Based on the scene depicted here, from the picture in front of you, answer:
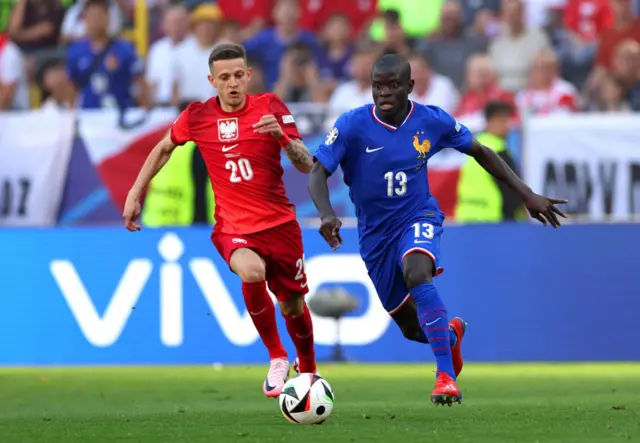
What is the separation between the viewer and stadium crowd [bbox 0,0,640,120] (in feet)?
56.6

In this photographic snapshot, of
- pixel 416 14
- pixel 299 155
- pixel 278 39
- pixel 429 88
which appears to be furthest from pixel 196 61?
pixel 299 155

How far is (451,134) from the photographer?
8609 millimetres

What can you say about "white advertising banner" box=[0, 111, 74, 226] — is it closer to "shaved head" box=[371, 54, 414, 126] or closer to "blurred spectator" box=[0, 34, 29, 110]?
"blurred spectator" box=[0, 34, 29, 110]

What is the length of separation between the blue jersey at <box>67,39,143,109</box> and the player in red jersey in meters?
8.62

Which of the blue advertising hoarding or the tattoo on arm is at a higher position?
the tattoo on arm

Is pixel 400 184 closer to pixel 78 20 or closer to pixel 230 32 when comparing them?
pixel 230 32

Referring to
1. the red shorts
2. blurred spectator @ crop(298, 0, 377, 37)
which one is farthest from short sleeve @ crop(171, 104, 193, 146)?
blurred spectator @ crop(298, 0, 377, 37)

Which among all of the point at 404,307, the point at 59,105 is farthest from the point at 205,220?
the point at 404,307

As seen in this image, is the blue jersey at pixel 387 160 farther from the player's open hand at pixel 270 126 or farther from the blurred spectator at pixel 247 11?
the blurred spectator at pixel 247 11

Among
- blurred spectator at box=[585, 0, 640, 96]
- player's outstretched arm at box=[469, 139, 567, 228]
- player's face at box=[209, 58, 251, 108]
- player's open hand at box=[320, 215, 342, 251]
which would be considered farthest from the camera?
blurred spectator at box=[585, 0, 640, 96]

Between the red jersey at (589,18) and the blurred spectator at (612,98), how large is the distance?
1205 millimetres

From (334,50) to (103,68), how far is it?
10.1 ft

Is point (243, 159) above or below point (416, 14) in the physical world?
below

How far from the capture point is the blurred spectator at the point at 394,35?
18.0 meters
